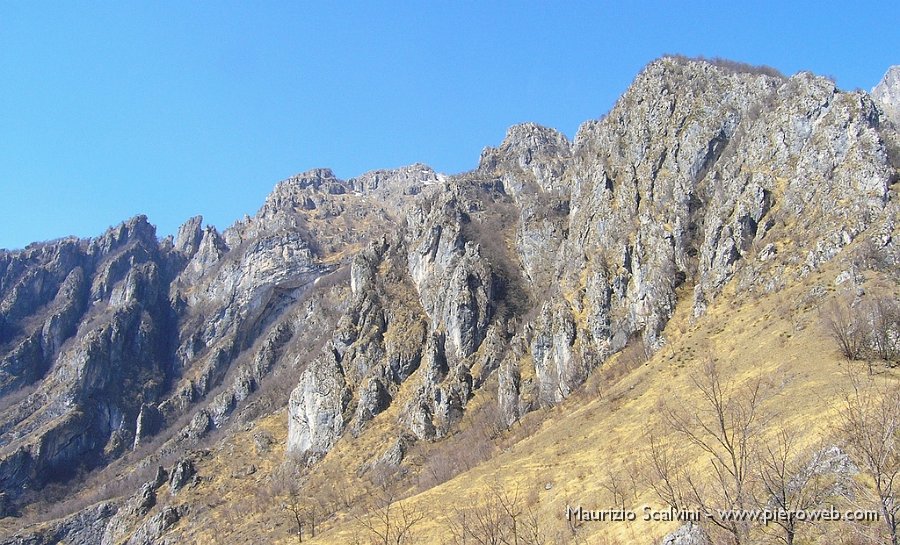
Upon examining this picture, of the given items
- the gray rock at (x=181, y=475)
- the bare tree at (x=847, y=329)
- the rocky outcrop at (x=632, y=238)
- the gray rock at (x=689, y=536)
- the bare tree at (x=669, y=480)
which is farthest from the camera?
the gray rock at (x=181, y=475)

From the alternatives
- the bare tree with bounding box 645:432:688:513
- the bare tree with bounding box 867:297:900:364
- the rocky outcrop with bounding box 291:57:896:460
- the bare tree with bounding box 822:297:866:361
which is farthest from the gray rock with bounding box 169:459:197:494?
A: the bare tree with bounding box 867:297:900:364

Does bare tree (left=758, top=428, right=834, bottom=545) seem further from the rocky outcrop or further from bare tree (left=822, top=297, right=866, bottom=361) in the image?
the rocky outcrop

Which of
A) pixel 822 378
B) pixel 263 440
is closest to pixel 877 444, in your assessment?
pixel 822 378

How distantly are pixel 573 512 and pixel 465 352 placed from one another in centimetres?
10881

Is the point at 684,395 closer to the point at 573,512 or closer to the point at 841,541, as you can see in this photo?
the point at 573,512

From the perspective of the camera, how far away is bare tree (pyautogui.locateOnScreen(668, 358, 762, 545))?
2220 cm

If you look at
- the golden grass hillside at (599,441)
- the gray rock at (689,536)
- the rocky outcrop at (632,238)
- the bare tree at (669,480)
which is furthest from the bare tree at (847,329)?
the gray rock at (689,536)

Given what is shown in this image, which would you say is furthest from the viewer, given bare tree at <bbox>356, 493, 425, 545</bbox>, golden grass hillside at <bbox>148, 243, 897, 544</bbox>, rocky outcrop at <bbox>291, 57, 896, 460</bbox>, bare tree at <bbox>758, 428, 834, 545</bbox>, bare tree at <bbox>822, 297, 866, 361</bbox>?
rocky outcrop at <bbox>291, 57, 896, 460</bbox>

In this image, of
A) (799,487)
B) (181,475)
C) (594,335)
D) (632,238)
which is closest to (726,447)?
(799,487)

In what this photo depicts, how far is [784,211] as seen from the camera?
101 metres

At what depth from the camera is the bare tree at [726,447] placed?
72.8 ft

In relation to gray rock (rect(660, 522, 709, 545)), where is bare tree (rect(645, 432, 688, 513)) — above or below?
above

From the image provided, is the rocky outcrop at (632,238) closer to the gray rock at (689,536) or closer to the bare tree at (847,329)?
the bare tree at (847,329)

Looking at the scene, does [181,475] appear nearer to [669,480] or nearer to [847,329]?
[669,480]
